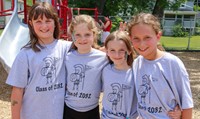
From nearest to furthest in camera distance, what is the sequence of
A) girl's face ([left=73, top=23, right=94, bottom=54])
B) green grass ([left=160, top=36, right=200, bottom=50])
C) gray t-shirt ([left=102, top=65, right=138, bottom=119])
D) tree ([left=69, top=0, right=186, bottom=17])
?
gray t-shirt ([left=102, top=65, right=138, bottom=119]) < girl's face ([left=73, top=23, right=94, bottom=54]) < green grass ([left=160, top=36, right=200, bottom=50]) < tree ([left=69, top=0, right=186, bottom=17])

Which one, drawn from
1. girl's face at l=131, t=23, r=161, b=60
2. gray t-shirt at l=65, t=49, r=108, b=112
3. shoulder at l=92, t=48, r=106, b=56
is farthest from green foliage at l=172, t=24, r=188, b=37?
girl's face at l=131, t=23, r=161, b=60

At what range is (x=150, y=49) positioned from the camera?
2029 millimetres

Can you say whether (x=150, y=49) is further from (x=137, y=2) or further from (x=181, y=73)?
(x=137, y=2)

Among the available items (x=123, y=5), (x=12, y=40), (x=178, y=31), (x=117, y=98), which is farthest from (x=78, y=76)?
(x=178, y=31)

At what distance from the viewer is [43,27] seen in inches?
86.4

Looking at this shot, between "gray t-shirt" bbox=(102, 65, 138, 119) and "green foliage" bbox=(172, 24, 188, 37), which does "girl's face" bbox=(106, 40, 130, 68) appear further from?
"green foliage" bbox=(172, 24, 188, 37)

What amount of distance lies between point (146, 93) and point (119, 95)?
0.20 meters

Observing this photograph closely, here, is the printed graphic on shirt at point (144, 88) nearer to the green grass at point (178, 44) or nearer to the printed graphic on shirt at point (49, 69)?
the printed graphic on shirt at point (49, 69)

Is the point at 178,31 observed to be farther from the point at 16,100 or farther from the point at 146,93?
the point at 16,100

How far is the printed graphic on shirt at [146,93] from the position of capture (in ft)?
6.64

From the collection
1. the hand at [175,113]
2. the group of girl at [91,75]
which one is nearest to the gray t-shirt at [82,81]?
the group of girl at [91,75]

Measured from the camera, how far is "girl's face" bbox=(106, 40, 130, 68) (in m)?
2.17

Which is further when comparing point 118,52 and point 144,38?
point 118,52

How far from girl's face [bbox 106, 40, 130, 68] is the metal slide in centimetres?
314
